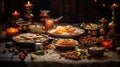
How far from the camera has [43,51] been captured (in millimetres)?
5895

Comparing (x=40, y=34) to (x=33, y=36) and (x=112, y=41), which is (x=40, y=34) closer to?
(x=33, y=36)

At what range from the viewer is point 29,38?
636 centimetres

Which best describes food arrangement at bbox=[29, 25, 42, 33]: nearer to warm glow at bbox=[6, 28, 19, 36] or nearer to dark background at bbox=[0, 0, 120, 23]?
warm glow at bbox=[6, 28, 19, 36]

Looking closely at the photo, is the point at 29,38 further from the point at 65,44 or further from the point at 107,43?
the point at 107,43

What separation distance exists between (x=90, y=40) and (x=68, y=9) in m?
2.37

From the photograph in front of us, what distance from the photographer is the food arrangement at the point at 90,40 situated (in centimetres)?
634

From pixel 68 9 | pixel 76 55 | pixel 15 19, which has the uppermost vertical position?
pixel 68 9

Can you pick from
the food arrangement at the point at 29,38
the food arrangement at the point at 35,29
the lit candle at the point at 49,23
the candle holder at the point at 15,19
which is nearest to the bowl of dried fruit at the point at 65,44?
the food arrangement at the point at 29,38

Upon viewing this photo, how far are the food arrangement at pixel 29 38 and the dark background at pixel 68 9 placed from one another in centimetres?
208

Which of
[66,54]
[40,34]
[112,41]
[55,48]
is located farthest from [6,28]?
[112,41]

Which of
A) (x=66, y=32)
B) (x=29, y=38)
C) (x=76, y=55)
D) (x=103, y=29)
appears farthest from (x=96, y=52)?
(x=29, y=38)

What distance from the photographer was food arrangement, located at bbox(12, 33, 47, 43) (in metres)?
6.28

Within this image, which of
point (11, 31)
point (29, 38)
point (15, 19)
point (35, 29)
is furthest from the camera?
point (15, 19)

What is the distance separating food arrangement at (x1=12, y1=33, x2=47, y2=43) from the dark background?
6.81 ft
